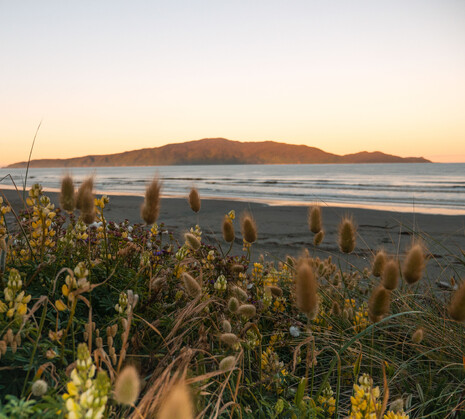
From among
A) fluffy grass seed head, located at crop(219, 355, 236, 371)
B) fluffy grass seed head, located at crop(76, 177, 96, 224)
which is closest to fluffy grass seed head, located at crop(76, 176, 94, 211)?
fluffy grass seed head, located at crop(76, 177, 96, 224)

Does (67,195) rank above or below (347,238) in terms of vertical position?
above

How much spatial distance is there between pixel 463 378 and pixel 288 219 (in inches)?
415

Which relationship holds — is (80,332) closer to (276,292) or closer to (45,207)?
(45,207)

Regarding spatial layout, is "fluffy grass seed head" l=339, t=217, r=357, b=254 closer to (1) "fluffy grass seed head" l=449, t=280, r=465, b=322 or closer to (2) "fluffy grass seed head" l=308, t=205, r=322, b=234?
(2) "fluffy grass seed head" l=308, t=205, r=322, b=234

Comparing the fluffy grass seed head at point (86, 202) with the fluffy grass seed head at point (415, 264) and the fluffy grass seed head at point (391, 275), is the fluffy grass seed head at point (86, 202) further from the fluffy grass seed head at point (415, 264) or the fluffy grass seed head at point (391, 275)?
the fluffy grass seed head at point (415, 264)

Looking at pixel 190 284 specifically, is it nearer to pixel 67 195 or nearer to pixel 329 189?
pixel 67 195

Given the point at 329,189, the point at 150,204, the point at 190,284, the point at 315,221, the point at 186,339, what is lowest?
the point at 329,189

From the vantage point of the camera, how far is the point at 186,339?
1.96 m

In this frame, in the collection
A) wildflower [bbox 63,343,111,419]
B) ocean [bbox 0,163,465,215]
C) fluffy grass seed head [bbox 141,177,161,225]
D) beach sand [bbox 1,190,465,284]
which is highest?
fluffy grass seed head [bbox 141,177,161,225]

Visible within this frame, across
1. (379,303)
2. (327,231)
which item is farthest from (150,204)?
(327,231)

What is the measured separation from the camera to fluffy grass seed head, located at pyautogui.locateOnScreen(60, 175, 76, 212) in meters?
1.92

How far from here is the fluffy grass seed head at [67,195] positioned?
75.4 inches

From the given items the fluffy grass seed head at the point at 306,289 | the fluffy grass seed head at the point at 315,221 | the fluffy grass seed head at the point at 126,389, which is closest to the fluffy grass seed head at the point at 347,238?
the fluffy grass seed head at the point at 315,221

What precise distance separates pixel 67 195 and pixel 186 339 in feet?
3.18
